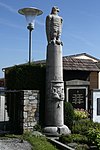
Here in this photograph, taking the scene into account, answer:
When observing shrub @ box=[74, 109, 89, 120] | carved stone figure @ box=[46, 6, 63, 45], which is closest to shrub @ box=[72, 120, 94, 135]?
shrub @ box=[74, 109, 89, 120]

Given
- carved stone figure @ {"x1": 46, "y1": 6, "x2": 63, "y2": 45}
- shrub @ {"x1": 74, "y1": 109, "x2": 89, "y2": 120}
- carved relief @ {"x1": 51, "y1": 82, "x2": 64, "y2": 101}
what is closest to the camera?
carved relief @ {"x1": 51, "y1": 82, "x2": 64, "y2": 101}

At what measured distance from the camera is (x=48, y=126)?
39.9 ft

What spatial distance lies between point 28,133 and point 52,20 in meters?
4.53

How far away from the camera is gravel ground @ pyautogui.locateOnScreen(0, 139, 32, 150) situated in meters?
9.40

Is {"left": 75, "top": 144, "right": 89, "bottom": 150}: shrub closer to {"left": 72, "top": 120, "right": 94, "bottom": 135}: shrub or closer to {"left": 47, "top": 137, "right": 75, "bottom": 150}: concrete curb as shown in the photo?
{"left": 47, "top": 137, "right": 75, "bottom": 150}: concrete curb

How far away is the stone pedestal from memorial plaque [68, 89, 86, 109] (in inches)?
161

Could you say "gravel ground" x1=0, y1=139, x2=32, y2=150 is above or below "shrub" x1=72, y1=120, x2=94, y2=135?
below

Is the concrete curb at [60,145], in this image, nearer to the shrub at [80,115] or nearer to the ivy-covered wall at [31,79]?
the ivy-covered wall at [31,79]

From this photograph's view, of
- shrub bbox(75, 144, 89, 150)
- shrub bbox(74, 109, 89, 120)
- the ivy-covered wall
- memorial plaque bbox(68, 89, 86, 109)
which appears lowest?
shrub bbox(75, 144, 89, 150)

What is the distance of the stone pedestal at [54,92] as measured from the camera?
12109 millimetres

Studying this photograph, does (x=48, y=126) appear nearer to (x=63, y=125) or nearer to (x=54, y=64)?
(x=63, y=125)

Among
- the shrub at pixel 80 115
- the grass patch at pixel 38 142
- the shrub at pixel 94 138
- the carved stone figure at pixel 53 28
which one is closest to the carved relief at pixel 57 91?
the carved stone figure at pixel 53 28

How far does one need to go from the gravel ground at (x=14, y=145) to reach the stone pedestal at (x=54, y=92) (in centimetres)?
200

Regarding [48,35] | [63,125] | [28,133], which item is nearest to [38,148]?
[28,133]
